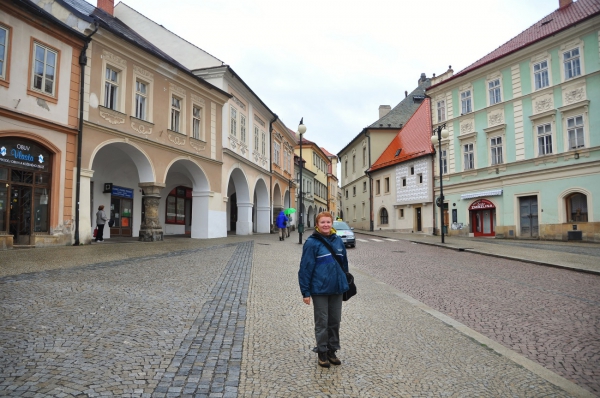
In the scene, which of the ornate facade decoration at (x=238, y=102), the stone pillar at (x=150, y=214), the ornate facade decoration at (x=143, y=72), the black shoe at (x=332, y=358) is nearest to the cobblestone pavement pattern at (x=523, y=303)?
the black shoe at (x=332, y=358)

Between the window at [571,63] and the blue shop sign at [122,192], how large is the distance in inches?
988

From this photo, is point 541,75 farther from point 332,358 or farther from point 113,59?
point 332,358

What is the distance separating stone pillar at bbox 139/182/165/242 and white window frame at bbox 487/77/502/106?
865 inches

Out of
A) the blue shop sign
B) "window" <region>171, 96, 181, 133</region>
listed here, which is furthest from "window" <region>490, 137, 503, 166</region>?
→ the blue shop sign

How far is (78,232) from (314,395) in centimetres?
1438

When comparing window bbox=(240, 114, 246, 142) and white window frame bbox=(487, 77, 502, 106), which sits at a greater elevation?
white window frame bbox=(487, 77, 502, 106)

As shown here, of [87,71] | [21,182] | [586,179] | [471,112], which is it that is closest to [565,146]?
[586,179]

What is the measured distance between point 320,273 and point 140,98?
57.1 ft

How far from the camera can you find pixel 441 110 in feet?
105

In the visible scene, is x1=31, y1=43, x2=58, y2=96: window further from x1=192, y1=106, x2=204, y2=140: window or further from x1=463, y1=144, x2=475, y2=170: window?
x1=463, y1=144, x2=475, y2=170: window

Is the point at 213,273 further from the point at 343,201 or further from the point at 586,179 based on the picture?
the point at 343,201

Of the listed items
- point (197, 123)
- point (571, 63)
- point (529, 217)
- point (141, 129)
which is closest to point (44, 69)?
point (141, 129)

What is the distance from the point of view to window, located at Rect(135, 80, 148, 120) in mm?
18564

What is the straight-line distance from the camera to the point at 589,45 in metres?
22.1
